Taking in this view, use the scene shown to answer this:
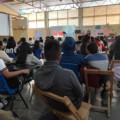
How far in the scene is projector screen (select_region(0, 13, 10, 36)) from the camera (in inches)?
362

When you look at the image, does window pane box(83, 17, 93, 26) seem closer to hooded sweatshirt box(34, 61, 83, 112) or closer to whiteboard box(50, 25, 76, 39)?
whiteboard box(50, 25, 76, 39)

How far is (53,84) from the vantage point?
1.10m

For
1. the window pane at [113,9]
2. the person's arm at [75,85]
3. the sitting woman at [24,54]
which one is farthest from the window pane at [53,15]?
the person's arm at [75,85]

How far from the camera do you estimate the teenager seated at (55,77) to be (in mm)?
1083

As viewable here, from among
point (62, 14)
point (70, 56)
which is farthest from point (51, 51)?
point (62, 14)

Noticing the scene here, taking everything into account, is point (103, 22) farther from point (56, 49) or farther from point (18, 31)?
point (56, 49)

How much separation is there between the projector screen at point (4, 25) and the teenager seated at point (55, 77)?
9.26 m

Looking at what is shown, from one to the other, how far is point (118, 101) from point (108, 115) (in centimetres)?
56

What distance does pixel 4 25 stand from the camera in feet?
31.0

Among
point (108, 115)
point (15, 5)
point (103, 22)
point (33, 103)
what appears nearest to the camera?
point (108, 115)

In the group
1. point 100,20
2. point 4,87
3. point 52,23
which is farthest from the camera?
point 52,23

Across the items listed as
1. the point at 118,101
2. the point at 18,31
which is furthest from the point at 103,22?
the point at 118,101

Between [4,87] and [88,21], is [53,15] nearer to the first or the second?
[88,21]

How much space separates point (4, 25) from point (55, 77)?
9663 mm
